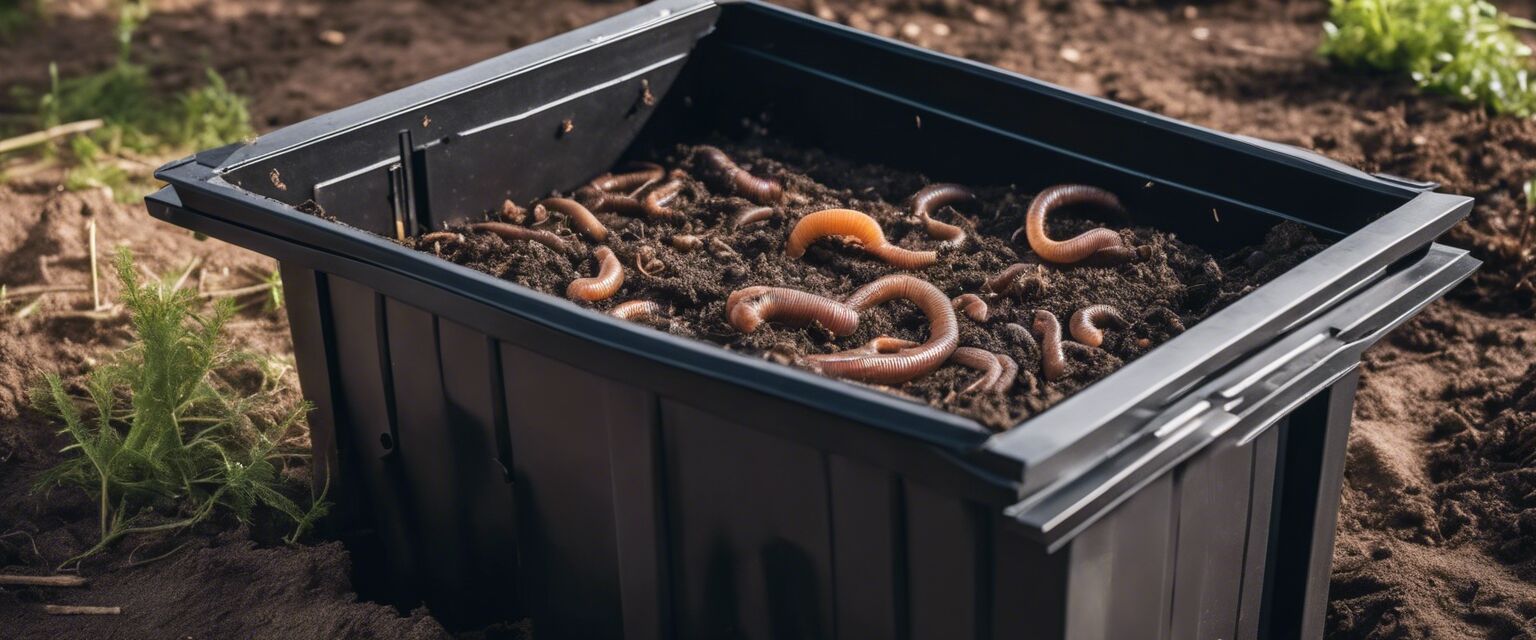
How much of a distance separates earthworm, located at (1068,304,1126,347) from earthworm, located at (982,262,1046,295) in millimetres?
180

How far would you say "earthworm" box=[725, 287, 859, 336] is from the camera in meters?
3.49

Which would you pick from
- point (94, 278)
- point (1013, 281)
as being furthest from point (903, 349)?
point (94, 278)

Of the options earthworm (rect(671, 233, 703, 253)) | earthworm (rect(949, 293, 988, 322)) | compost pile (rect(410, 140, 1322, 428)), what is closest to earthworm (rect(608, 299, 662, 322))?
compost pile (rect(410, 140, 1322, 428))

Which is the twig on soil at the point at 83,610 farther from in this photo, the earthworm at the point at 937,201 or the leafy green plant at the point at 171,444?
the earthworm at the point at 937,201

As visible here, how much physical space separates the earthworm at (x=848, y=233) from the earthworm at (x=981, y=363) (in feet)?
2.03

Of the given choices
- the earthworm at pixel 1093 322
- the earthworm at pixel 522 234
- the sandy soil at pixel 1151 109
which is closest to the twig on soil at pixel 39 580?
the sandy soil at pixel 1151 109

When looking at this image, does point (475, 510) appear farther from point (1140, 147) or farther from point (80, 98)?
point (80, 98)

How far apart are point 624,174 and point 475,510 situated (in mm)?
1503

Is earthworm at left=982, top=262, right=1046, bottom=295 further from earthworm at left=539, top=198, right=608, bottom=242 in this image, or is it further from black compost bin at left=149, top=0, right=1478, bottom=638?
earthworm at left=539, top=198, right=608, bottom=242

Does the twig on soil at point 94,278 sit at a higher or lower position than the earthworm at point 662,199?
lower

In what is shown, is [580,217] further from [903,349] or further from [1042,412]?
[1042,412]

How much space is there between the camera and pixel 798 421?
257 centimetres

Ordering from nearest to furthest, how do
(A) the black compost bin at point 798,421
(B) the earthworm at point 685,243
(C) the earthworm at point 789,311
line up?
(A) the black compost bin at point 798,421 → (C) the earthworm at point 789,311 → (B) the earthworm at point 685,243

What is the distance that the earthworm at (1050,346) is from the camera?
10.7 ft
